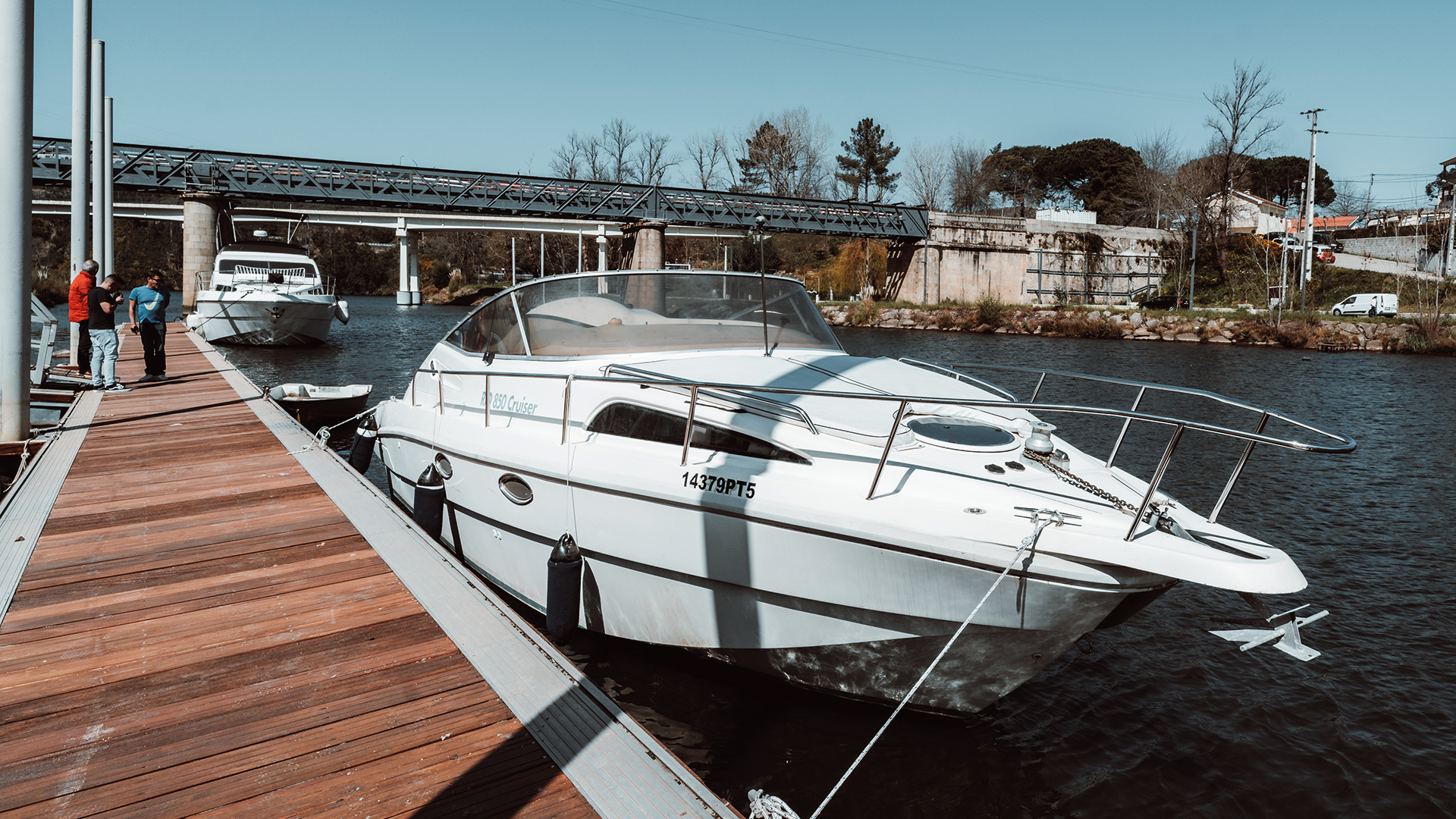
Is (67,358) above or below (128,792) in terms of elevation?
above

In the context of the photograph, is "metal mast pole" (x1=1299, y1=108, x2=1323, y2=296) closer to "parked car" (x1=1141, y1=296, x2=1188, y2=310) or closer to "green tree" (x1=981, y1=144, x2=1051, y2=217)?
"parked car" (x1=1141, y1=296, x2=1188, y2=310)


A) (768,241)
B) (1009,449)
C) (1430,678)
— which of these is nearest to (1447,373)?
(1430,678)

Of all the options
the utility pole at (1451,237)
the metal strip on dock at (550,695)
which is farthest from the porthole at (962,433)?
the utility pole at (1451,237)

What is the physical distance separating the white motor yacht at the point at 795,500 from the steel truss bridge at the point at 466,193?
43623 mm

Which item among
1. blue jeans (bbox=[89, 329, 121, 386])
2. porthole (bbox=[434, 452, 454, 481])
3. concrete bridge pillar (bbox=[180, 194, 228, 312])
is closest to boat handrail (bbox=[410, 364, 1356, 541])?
porthole (bbox=[434, 452, 454, 481])

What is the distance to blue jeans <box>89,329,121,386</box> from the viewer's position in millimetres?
10844

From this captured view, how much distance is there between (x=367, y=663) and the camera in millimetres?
3734

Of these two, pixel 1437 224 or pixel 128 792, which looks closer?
pixel 128 792

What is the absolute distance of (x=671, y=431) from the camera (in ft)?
15.9

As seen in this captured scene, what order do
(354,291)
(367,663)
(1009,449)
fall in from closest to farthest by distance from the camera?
(367,663), (1009,449), (354,291)

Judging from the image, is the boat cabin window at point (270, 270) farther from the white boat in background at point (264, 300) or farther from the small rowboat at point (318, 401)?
the small rowboat at point (318, 401)

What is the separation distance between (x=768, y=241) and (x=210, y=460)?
58.1m

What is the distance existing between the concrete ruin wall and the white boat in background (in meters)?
37.4

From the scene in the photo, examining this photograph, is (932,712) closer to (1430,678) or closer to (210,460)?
(1430,678)
